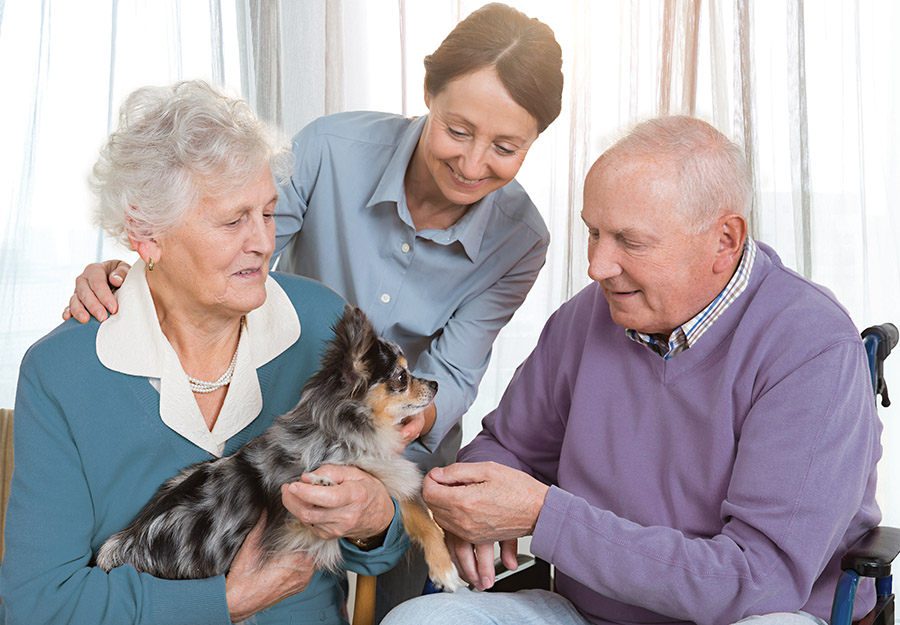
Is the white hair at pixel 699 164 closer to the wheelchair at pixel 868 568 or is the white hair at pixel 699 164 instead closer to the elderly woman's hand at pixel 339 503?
the wheelchair at pixel 868 568

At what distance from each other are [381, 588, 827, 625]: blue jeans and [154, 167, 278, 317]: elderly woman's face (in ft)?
2.24

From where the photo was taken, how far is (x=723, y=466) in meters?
1.62

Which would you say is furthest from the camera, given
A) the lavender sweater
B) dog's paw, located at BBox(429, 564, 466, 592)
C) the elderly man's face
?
dog's paw, located at BBox(429, 564, 466, 592)

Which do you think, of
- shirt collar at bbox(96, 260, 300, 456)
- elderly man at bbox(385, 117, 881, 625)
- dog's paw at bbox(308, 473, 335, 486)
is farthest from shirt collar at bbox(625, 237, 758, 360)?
shirt collar at bbox(96, 260, 300, 456)

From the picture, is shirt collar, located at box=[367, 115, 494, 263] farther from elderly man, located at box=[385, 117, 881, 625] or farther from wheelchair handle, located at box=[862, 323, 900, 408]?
wheelchair handle, located at box=[862, 323, 900, 408]

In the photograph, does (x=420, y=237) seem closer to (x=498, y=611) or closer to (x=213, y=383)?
(x=213, y=383)

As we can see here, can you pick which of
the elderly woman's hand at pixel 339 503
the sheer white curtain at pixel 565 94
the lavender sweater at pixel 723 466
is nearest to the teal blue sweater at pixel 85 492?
the elderly woman's hand at pixel 339 503

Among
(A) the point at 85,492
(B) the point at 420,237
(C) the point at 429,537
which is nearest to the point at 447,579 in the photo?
(C) the point at 429,537

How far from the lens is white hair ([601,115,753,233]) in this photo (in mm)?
1608

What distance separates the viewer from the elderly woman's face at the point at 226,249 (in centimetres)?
161

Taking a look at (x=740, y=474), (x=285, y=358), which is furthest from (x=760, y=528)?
(x=285, y=358)

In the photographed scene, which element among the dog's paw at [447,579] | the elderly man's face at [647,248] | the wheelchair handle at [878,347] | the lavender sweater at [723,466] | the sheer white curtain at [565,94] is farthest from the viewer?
the sheer white curtain at [565,94]

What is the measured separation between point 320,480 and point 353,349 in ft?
0.95

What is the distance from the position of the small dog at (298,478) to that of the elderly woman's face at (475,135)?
462 millimetres
